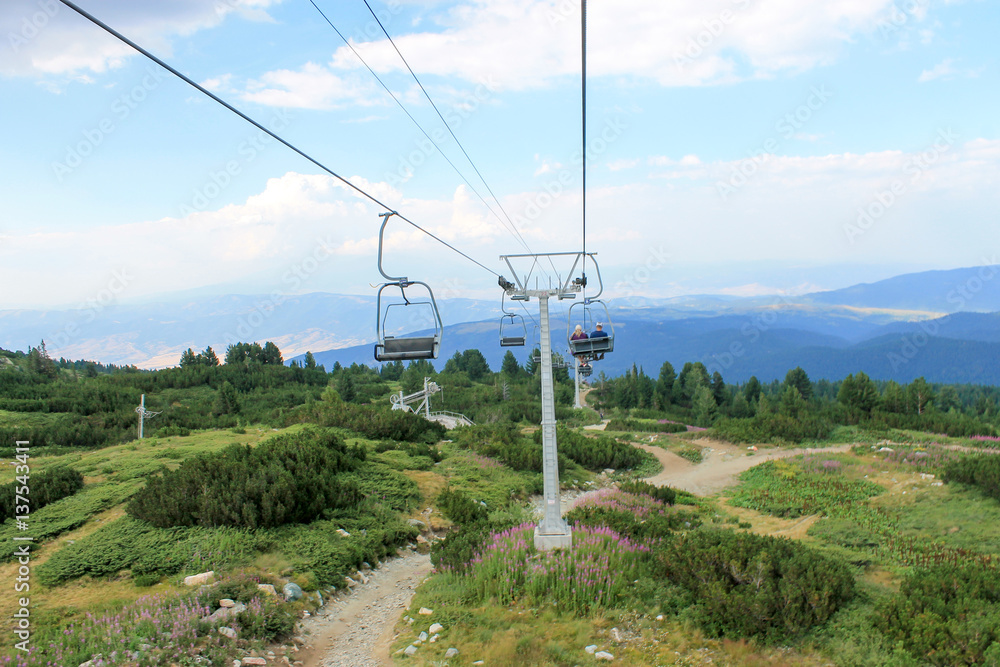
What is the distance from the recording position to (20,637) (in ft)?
26.8

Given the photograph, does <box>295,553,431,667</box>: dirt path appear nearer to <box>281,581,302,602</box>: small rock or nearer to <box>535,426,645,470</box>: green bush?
<box>281,581,302,602</box>: small rock

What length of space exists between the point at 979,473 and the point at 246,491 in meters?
19.7

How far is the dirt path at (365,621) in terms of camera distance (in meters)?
8.84

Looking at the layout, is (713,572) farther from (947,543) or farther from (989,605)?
(947,543)

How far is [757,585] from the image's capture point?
8.66 metres

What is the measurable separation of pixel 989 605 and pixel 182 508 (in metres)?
14.9

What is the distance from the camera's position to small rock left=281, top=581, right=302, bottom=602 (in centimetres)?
1033

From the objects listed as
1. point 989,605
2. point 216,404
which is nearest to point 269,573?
point 989,605

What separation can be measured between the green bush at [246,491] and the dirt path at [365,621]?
8.81ft

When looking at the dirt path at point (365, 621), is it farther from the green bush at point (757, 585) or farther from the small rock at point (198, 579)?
the green bush at point (757, 585)

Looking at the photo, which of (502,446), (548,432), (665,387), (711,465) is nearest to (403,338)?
(548,432)

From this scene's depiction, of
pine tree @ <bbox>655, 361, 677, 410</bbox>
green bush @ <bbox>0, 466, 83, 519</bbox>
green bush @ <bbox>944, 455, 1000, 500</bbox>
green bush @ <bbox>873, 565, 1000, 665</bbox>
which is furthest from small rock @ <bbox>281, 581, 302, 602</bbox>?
pine tree @ <bbox>655, 361, 677, 410</bbox>

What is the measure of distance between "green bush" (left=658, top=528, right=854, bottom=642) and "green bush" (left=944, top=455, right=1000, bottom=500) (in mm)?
8899

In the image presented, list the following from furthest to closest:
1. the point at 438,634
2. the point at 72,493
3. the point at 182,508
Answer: the point at 72,493 → the point at 182,508 → the point at 438,634
